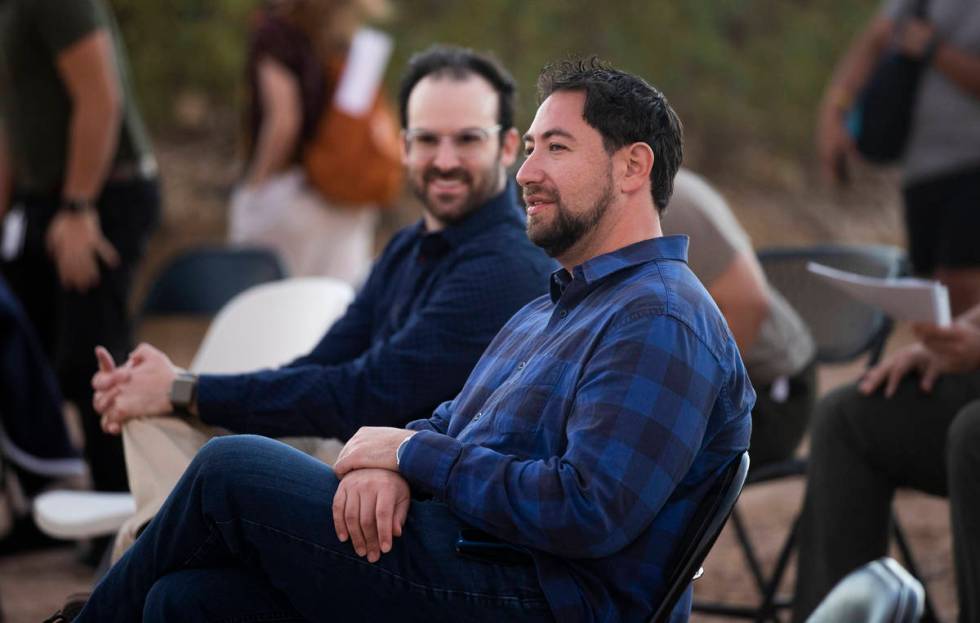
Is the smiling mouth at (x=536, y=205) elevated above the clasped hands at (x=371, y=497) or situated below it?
above

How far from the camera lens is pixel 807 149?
28.9 feet

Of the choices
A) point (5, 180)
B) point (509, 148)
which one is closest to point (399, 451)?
point (509, 148)

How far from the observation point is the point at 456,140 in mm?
2943

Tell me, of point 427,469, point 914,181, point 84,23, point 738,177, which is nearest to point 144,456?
point 427,469

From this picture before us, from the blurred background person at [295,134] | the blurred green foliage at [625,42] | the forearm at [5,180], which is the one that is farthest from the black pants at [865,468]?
the blurred green foliage at [625,42]

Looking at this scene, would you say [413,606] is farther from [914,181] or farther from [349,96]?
[349,96]

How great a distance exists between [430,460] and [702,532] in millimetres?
395

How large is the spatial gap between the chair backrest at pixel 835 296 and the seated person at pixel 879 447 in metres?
0.50

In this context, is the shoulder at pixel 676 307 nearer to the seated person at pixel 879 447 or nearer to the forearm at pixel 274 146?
the seated person at pixel 879 447

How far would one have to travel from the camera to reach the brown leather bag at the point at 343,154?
18.2 ft

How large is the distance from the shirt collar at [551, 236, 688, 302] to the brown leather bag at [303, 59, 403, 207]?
11.6 ft

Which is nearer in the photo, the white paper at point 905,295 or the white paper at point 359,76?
the white paper at point 905,295

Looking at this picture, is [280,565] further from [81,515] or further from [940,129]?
[940,129]

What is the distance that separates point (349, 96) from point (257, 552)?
368 cm
